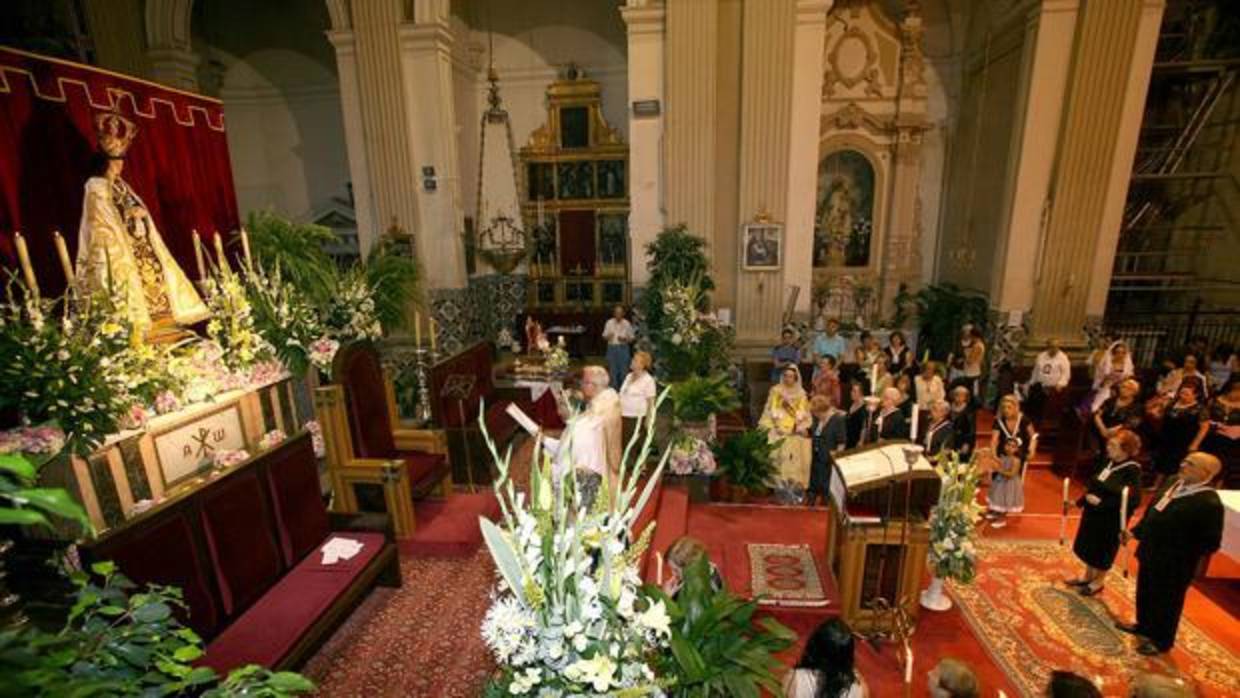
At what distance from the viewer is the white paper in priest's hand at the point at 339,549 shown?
4266 mm

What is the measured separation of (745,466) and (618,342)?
3889 mm

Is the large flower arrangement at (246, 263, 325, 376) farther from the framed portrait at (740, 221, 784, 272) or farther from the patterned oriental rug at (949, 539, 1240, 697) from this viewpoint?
the framed portrait at (740, 221, 784, 272)

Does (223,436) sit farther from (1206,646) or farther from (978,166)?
(978,166)

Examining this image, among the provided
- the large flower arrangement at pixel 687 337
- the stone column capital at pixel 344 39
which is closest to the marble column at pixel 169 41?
the stone column capital at pixel 344 39

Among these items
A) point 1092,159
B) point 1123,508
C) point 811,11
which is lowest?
point 1123,508

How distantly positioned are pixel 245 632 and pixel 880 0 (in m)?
14.0

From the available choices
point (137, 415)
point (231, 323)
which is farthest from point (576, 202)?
point (137, 415)

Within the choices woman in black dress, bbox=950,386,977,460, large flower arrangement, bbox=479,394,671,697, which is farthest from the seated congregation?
woman in black dress, bbox=950,386,977,460

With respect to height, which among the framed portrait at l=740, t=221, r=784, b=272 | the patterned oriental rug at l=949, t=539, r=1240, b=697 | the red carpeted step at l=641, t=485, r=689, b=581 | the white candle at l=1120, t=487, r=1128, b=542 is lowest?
the patterned oriental rug at l=949, t=539, r=1240, b=697

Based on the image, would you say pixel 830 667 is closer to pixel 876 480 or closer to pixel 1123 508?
pixel 876 480

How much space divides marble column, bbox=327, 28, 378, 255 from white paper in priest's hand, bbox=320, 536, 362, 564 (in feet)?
24.3

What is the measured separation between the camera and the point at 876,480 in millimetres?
3939

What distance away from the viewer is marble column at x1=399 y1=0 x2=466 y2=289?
9.55 metres

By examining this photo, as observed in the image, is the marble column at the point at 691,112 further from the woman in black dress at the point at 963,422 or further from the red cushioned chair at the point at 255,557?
the red cushioned chair at the point at 255,557
